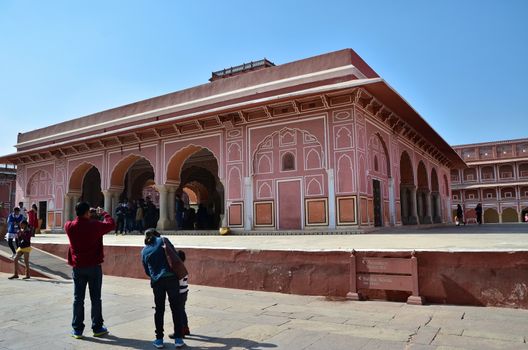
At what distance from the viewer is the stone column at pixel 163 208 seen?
16.3m

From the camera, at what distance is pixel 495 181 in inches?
1615

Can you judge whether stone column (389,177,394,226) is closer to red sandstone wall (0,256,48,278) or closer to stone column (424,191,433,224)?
stone column (424,191,433,224)

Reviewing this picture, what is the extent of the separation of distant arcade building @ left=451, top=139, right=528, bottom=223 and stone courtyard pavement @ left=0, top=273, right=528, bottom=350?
38884mm

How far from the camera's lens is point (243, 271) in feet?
23.3

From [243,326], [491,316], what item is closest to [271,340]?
[243,326]

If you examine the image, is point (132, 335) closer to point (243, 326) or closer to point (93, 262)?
point (93, 262)

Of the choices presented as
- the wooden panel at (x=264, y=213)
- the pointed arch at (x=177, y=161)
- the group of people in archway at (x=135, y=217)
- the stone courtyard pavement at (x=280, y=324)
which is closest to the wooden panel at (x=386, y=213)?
the wooden panel at (x=264, y=213)

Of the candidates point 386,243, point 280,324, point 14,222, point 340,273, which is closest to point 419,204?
point 386,243

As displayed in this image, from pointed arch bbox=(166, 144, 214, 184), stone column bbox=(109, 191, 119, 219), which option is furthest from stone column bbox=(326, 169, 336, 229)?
stone column bbox=(109, 191, 119, 219)

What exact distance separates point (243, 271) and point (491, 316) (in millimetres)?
3631

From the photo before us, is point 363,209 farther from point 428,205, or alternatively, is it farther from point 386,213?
point 428,205

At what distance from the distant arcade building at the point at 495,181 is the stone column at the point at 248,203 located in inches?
1272

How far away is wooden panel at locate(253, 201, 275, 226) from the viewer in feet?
45.1

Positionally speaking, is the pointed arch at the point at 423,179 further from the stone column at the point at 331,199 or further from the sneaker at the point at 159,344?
the sneaker at the point at 159,344
